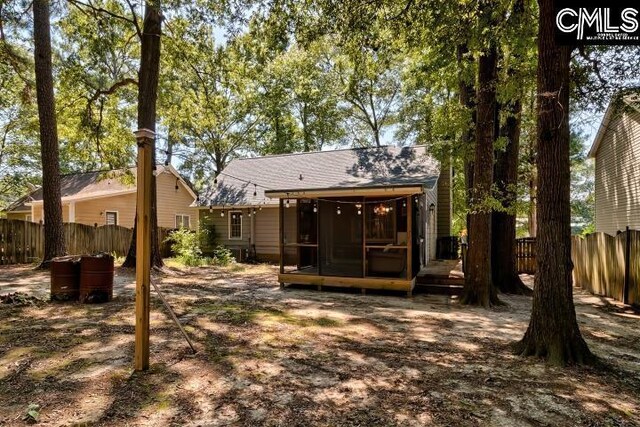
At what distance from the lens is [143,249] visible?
3740 millimetres

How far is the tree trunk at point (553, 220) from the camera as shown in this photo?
4301 millimetres

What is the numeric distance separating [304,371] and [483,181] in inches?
221

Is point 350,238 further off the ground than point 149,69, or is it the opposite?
point 149,69

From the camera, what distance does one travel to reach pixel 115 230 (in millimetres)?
15969

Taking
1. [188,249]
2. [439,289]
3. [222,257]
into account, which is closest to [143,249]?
[439,289]

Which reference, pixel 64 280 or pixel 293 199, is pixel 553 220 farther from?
pixel 293 199

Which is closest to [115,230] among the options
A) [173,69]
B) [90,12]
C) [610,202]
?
[173,69]

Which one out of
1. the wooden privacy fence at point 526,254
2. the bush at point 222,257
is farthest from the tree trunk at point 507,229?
the bush at point 222,257

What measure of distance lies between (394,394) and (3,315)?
21.0ft

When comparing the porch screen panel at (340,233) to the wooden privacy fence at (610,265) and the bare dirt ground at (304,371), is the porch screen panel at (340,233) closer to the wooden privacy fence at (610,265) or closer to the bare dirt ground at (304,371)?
the bare dirt ground at (304,371)

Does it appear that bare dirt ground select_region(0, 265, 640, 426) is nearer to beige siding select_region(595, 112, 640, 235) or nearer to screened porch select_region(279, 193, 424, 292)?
screened porch select_region(279, 193, 424, 292)

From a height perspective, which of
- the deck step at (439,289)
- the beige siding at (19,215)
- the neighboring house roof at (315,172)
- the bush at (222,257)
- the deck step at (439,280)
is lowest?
the deck step at (439,289)

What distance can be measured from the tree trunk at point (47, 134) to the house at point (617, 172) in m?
15.5

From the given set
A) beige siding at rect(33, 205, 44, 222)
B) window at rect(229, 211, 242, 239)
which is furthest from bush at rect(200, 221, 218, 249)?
beige siding at rect(33, 205, 44, 222)
